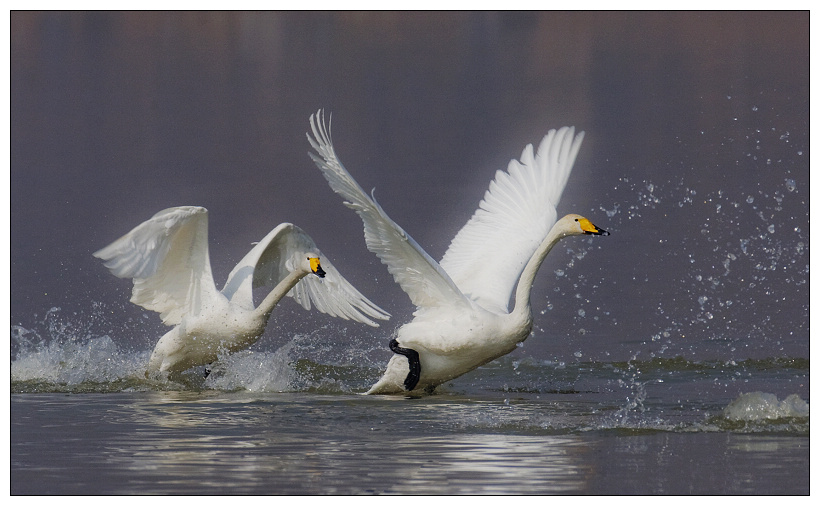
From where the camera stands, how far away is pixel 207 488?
676 centimetres

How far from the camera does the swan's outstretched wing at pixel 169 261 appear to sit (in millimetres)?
11609

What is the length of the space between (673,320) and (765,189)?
233cm

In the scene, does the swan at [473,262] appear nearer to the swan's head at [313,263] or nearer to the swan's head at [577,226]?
the swan's head at [577,226]

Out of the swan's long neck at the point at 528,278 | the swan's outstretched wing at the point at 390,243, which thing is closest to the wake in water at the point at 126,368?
the swan's outstretched wing at the point at 390,243

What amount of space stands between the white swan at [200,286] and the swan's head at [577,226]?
81.4 inches

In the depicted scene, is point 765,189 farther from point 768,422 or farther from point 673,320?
point 768,422

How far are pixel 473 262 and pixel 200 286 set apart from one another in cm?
250

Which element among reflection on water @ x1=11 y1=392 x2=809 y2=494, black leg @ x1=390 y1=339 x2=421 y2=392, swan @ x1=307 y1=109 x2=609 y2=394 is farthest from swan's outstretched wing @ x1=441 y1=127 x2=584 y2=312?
reflection on water @ x1=11 y1=392 x2=809 y2=494

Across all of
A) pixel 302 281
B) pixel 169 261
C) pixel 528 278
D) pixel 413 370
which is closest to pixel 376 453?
pixel 413 370

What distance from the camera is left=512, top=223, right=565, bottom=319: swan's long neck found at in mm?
10148

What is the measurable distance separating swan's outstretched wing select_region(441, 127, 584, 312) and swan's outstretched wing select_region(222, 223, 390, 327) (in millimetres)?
1072

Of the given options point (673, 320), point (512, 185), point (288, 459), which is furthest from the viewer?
point (673, 320)

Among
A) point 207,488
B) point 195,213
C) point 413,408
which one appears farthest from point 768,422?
point 195,213

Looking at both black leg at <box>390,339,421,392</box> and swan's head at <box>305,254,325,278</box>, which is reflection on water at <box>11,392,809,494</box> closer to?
black leg at <box>390,339,421,392</box>
